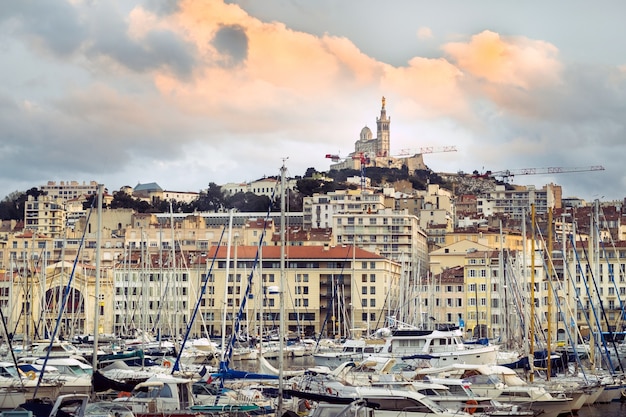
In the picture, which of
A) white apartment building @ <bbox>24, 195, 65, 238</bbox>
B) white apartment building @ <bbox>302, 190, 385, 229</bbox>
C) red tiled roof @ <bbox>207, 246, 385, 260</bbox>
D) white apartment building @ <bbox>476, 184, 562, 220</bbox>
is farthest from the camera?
white apartment building @ <bbox>476, 184, 562, 220</bbox>

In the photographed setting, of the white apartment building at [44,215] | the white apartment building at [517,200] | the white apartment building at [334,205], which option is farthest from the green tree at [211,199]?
the white apartment building at [517,200]

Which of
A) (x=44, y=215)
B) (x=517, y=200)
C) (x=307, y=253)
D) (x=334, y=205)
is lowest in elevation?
(x=307, y=253)

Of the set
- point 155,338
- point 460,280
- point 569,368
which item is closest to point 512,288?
point 569,368

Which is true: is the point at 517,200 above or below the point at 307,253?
above

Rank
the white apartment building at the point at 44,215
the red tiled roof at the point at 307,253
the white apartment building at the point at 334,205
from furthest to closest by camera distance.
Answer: the white apartment building at the point at 44,215 → the white apartment building at the point at 334,205 → the red tiled roof at the point at 307,253

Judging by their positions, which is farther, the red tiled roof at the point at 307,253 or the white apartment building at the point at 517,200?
the white apartment building at the point at 517,200

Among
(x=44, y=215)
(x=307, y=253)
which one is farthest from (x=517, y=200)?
(x=307, y=253)

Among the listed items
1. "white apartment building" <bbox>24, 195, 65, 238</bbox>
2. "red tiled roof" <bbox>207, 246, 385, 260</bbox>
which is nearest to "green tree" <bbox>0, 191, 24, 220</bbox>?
"white apartment building" <bbox>24, 195, 65, 238</bbox>

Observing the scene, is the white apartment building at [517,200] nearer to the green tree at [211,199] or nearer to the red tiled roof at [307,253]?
the green tree at [211,199]

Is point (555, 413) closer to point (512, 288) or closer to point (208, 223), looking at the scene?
point (512, 288)

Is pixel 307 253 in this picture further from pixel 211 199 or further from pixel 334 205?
pixel 211 199

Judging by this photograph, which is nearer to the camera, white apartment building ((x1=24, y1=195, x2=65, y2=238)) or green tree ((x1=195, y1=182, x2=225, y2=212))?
white apartment building ((x1=24, y1=195, x2=65, y2=238))

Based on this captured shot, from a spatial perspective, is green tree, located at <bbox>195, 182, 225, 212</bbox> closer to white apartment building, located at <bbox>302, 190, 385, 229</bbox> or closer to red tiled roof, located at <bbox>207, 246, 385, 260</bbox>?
white apartment building, located at <bbox>302, 190, 385, 229</bbox>

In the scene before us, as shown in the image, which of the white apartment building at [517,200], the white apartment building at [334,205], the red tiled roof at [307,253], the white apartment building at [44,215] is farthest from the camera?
the white apartment building at [517,200]
